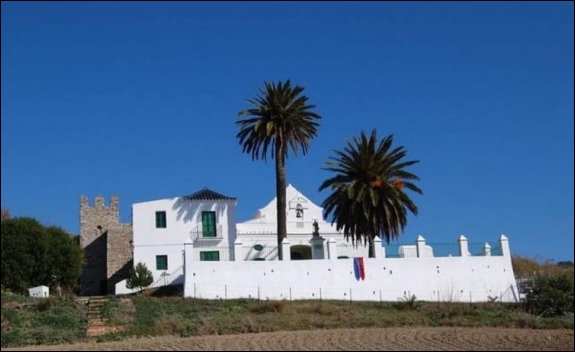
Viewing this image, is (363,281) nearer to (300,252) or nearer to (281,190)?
(281,190)

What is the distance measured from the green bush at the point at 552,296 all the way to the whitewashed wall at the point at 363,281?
2694 millimetres

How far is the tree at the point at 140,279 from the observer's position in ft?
128

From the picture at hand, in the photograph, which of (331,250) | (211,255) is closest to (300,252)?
(211,255)

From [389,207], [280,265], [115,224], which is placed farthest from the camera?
[115,224]

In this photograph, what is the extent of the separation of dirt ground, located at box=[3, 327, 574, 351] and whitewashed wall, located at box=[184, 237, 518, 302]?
874cm

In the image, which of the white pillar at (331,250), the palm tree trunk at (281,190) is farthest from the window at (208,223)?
the white pillar at (331,250)

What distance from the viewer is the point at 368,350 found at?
2230cm

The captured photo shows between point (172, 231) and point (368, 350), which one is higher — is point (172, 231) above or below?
above

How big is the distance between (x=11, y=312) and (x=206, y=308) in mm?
8068

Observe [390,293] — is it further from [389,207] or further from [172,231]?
[172,231]

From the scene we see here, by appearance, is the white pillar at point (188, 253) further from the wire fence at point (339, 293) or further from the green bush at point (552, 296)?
the green bush at point (552, 296)

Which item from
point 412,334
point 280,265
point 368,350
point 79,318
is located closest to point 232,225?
point 280,265

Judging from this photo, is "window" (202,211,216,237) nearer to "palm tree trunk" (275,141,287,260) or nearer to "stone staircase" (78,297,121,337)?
"palm tree trunk" (275,141,287,260)

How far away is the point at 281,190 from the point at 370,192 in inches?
212
